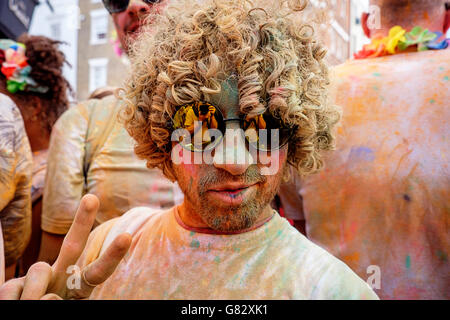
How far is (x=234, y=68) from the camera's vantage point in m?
1.33

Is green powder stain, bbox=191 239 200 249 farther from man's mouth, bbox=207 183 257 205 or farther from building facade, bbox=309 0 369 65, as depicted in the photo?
building facade, bbox=309 0 369 65

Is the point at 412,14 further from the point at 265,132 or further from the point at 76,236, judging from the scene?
the point at 76,236

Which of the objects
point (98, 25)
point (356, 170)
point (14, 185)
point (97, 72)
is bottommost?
point (14, 185)

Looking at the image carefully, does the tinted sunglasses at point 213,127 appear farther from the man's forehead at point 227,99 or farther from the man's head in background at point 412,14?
the man's head in background at point 412,14

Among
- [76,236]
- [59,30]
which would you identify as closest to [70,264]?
[76,236]

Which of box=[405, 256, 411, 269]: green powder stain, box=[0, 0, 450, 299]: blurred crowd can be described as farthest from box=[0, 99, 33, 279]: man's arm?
box=[405, 256, 411, 269]: green powder stain

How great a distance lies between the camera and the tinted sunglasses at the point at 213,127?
4.21 feet

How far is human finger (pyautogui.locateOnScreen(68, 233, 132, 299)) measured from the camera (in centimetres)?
104

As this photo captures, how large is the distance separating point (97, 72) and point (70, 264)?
2.52 metres

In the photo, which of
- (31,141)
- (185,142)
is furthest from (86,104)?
(185,142)

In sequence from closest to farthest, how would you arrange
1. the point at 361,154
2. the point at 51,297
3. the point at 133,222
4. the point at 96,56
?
the point at 51,297, the point at 133,222, the point at 361,154, the point at 96,56

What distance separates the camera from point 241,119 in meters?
1.30

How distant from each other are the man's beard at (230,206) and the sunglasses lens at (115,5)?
4.05 ft
